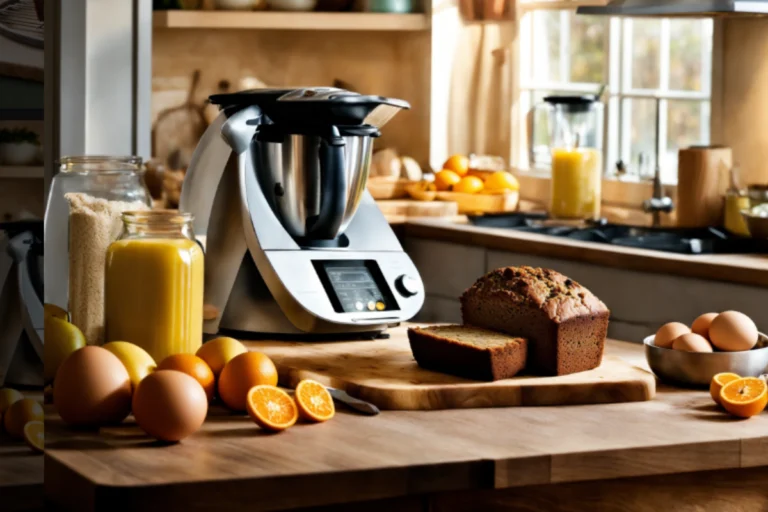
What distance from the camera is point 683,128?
3.92 m

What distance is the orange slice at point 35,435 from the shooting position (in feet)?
3.59

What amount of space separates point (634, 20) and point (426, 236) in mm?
1012

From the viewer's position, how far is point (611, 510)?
4.62 feet

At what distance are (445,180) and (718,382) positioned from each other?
2784 millimetres

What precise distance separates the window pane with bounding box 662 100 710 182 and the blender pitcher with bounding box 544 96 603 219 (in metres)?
0.23

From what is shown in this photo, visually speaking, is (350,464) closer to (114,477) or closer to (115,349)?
(114,477)

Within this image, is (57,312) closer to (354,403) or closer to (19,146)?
(354,403)

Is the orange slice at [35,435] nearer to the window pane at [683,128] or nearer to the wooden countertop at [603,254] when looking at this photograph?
the wooden countertop at [603,254]

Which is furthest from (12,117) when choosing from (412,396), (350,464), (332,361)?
(332,361)

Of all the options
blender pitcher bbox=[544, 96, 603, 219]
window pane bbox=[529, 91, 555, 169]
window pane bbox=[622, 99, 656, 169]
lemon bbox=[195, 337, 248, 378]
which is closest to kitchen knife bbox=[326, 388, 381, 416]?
lemon bbox=[195, 337, 248, 378]

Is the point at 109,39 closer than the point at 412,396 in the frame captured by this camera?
No

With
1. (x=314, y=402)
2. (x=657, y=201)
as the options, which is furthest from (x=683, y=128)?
(x=314, y=402)

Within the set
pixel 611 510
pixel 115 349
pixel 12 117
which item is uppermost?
pixel 12 117

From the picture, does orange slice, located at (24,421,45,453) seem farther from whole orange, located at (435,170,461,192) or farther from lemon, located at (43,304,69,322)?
whole orange, located at (435,170,461,192)
